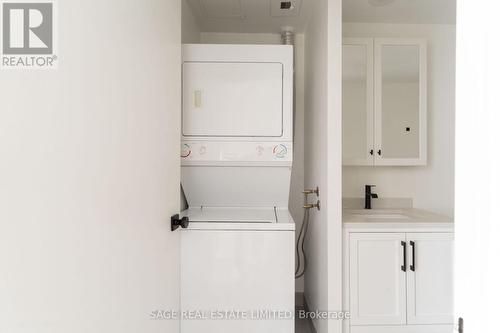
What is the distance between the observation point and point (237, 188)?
224 cm

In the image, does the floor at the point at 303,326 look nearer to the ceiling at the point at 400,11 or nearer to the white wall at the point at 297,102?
the white wall at the point at 297,102

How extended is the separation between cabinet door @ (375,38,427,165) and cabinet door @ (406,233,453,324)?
2.91 feet

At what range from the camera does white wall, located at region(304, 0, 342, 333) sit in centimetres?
189

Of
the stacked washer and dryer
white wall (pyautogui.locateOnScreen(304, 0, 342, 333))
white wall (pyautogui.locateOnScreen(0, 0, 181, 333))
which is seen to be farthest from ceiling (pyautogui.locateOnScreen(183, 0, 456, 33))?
white wall (pyautogui.locateOnScreen(0, 0, 181, 333))

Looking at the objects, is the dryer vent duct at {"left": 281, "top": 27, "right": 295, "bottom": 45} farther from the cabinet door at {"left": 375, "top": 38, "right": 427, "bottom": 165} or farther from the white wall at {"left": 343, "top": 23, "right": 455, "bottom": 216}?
the cabinet door at {"left": 375, "top": 38, "right": 427, "bottom": 165}

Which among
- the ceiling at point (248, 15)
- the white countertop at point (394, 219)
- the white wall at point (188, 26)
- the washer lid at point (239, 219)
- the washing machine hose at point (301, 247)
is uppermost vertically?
the ceiling at point (248, 15)

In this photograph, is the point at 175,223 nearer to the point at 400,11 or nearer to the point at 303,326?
the point at 303,326

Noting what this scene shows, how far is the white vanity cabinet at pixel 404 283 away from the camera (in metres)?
1.98

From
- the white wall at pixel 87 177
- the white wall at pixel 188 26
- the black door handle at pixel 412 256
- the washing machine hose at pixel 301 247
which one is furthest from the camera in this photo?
the washing machine hose at pixel 301 247

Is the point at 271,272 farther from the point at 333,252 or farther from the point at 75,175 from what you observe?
the point at 75,175

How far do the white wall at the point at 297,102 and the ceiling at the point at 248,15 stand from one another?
0.21ft

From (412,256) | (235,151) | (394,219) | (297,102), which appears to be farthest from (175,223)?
(297,102)

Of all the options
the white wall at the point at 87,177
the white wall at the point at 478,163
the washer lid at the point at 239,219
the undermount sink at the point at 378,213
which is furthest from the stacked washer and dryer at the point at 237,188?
the white wall at the point at 478,163

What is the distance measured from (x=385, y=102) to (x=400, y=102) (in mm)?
151
